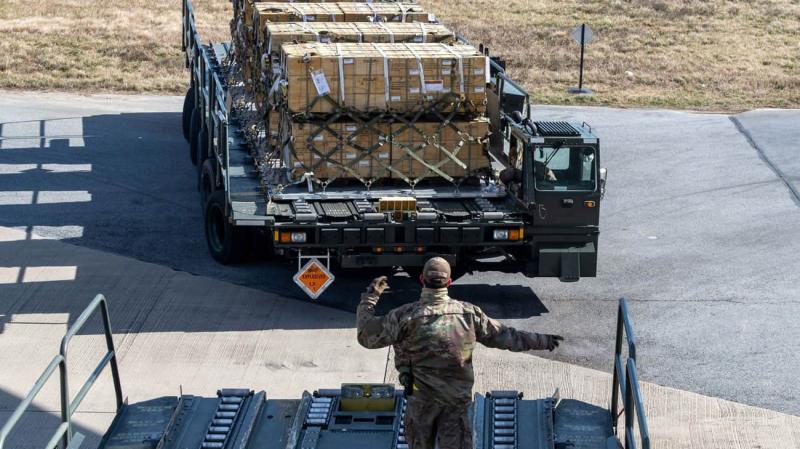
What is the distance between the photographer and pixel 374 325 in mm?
7434

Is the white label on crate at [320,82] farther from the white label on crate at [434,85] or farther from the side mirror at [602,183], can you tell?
the side mirror at [602,183]

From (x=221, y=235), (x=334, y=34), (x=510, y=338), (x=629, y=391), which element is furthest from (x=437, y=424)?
(x=334, y=34)

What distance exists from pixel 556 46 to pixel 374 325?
25.4 m

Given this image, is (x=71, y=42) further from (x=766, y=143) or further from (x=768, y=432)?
(x=768, y=432)

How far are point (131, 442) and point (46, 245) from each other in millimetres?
7952

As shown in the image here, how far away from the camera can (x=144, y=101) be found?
85.6 feet

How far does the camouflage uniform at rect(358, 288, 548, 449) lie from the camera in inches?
291

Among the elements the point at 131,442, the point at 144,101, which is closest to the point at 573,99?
the point at 144,101

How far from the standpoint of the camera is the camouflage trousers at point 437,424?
297 inches

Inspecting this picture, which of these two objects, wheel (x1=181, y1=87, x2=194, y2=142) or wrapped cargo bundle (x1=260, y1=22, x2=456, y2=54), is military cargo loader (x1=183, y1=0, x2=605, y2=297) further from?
wheel (x1=181, y1=87, x2=194, y2=142)

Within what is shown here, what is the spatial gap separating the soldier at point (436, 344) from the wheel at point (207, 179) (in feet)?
26.9

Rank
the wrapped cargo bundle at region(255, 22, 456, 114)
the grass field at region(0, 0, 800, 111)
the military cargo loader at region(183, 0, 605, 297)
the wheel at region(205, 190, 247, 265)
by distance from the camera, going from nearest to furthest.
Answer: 1. the military cargo loader at region(183, 0, 605, 297)
2. the wheel at region(205, 190, 247, 265)
3. the wrapped cargo bundle at region(255, 22, 456, 114)
4. the grass field at region(0, 0, 800, 111)

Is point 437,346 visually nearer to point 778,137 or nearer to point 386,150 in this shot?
point 386,150

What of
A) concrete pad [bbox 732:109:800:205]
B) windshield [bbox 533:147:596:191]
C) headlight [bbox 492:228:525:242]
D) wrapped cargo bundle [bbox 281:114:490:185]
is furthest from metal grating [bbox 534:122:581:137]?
concrete pad [bbox 732:109:800:205]
